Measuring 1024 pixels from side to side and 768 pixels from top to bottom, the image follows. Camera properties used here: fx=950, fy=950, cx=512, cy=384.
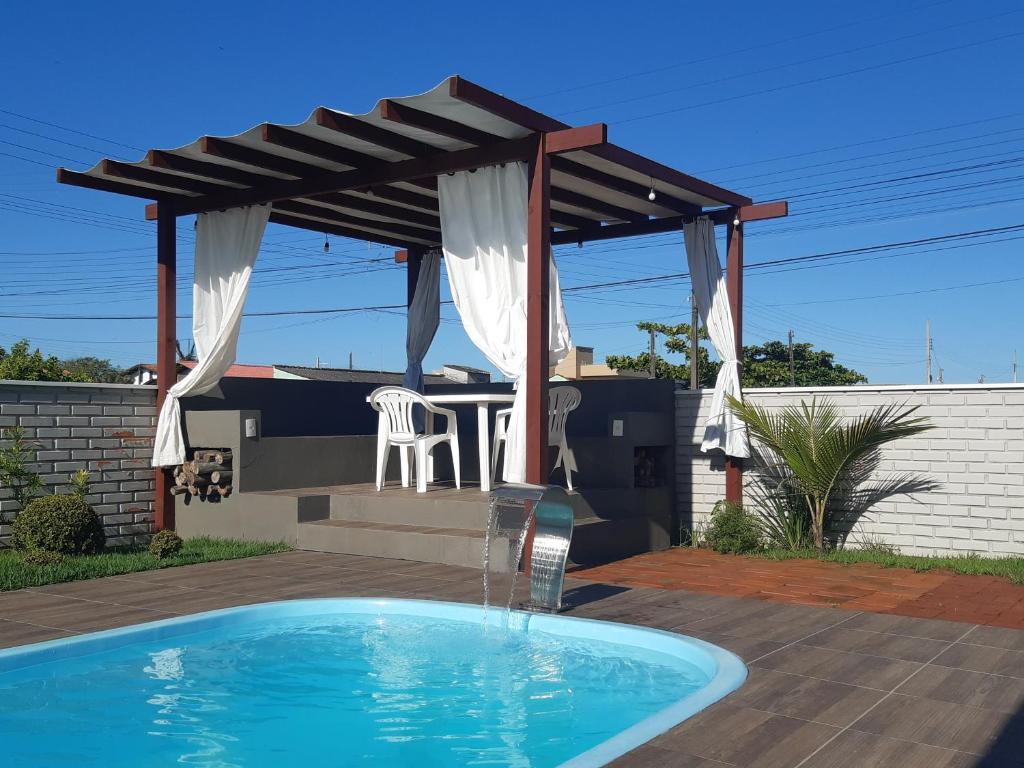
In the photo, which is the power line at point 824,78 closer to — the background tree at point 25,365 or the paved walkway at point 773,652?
the background tree at point 25,365

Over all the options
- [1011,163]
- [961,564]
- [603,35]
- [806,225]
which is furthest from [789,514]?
[806,225]

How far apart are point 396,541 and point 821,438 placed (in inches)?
141

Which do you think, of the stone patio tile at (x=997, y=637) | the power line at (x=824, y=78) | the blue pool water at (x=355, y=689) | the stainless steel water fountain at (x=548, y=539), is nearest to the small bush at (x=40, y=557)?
the blue pool water at (x=355, y=689)

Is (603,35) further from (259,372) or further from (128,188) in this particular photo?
(259,372)

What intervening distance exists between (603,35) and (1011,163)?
10802 mm

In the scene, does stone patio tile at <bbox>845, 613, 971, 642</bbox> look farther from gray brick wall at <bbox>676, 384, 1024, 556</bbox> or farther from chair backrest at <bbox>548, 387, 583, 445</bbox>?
chair backrest at <bbox>548, 387, 583, 445</bbox>

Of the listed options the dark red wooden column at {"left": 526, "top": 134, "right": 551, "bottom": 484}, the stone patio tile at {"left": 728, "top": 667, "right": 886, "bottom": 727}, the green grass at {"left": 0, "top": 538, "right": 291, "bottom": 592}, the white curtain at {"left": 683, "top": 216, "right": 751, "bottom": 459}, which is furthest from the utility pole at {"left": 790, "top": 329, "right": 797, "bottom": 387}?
the stone patio tile at {"left": 728, "top": 667, "right": 886, "bottom": 727}

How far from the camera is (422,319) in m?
10.6

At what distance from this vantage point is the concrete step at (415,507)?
25.3 feet

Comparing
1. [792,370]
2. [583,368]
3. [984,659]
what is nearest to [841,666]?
[984,659]

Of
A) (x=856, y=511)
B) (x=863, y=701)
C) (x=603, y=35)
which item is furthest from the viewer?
(x=603, y=35)

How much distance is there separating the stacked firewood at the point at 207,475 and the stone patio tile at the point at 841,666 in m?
5.80

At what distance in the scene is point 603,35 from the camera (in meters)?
17.3

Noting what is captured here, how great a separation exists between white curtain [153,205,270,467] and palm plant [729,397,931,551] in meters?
4.67
